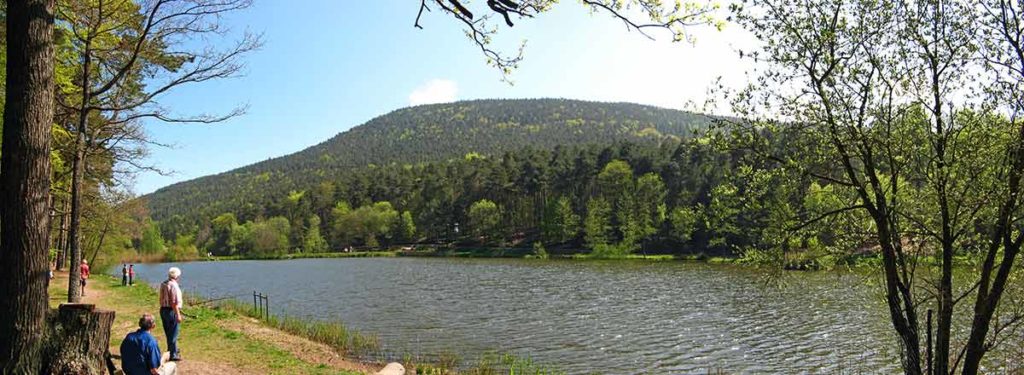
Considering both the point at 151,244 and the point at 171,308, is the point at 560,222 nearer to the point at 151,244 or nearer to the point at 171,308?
the point at 151,244

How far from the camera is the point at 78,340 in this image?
670 cm

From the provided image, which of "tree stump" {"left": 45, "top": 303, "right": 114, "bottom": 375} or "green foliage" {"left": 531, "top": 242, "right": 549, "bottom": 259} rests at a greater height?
"tree stump" {"left": 45, "top": 303, "right": 114, "bottom": 375}

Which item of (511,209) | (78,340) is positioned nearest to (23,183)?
(78,340)

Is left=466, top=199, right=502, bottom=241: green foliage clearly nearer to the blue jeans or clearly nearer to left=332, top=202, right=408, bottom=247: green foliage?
left=332, top=202, right=408, bottom=247: green foliage

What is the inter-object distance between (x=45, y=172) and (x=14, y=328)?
164 centimetres

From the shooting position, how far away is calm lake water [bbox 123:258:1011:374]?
58.7 feet

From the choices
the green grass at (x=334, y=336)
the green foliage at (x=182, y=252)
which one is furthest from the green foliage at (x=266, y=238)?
the green grass at (x=334, y=336)

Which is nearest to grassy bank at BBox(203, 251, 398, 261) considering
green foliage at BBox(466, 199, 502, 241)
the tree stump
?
green foliage at BBox(466, 199, 502, 241)

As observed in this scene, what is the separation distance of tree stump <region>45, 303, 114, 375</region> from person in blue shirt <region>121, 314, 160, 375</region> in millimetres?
636

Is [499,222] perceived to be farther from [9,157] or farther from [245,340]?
[9,157]

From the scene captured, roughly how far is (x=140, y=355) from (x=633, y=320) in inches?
806

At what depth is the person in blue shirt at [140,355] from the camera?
7.63 meters

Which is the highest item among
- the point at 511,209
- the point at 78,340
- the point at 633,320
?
the point at 511,209

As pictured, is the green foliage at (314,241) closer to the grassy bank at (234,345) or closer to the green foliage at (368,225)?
the green foliage at (368,225)
